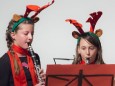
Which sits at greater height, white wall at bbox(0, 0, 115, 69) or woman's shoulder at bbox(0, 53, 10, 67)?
white wall at bbox(0, 0, 115, 69)

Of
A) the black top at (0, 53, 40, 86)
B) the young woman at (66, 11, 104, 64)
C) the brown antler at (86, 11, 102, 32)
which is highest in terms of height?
the brown antler at (86, 11, 102, 32)

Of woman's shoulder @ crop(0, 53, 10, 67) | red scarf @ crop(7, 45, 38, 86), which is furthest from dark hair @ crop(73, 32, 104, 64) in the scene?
woman's shoulder @ crop(0, 53, 10, 67)

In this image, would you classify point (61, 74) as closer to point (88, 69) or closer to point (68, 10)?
point (88, 69)

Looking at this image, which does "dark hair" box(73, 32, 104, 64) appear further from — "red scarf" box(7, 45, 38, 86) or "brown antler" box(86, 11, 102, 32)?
"red scarf" box(7, 45, 38, 86)

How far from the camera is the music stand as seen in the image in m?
1.21

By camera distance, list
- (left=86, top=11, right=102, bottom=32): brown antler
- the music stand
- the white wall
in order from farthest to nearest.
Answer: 1. the white wall
2. (left=86, top=11, right=102, bottom=32): brown antler
3. the music stand

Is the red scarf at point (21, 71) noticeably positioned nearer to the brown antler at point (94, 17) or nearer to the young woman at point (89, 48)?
the young woman at point (89, 48)

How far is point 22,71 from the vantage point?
149 centimetres

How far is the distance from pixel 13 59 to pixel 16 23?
0.17 m

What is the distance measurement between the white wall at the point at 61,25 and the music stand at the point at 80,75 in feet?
2.47

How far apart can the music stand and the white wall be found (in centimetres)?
75

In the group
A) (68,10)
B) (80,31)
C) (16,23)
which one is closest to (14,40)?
(16,23)

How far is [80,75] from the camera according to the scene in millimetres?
1216

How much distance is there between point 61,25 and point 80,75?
2.90 ft
